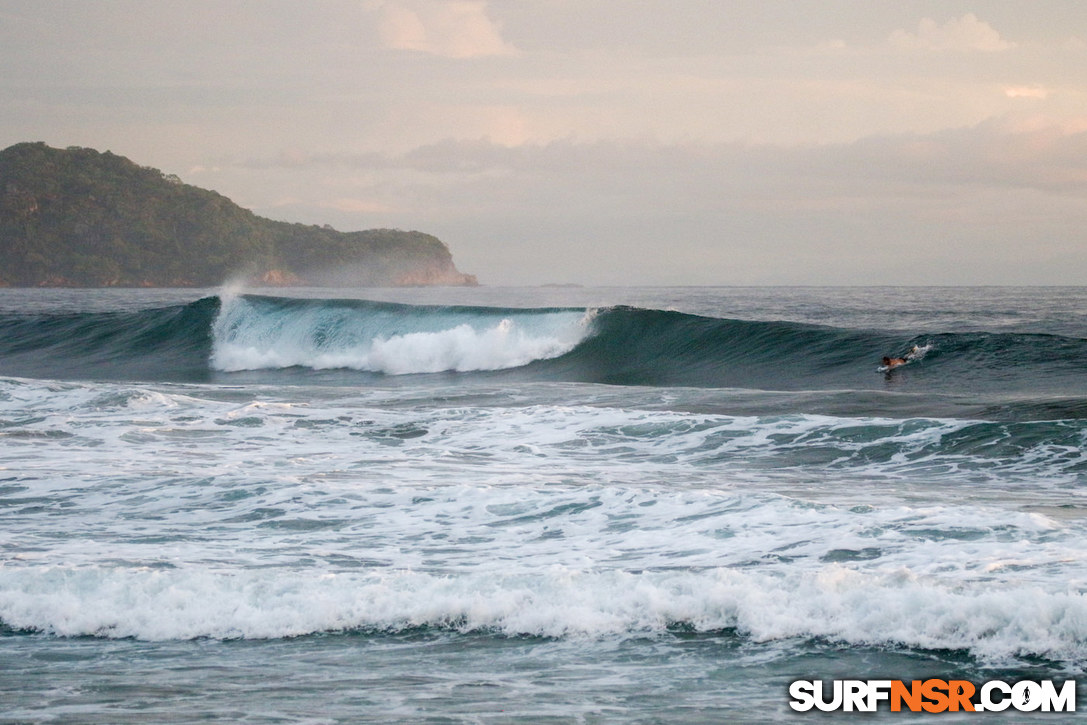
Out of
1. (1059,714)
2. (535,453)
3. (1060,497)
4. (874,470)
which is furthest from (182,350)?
(1059,714)

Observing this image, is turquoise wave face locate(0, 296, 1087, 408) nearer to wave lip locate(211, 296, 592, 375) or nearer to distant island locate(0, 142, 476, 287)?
wave lip locate(211, 296, 592, 375)

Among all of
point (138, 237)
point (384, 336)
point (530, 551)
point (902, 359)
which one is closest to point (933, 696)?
point (530, 551)

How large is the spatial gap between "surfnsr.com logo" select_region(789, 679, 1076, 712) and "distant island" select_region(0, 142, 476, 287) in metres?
121

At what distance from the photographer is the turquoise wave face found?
1788 centimetres

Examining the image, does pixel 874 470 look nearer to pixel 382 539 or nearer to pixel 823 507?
pixel 823 507

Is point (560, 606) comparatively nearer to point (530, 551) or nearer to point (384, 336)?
point (530, 551)

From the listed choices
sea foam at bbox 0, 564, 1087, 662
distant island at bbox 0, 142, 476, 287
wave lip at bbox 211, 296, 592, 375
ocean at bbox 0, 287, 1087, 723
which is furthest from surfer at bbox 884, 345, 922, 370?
distant island at bbox 0, 142, 476, 287

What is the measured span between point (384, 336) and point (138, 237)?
105332mm

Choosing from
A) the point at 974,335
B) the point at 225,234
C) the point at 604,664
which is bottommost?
the point at 604,664

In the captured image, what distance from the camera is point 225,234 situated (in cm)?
12475

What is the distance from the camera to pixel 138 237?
398ft

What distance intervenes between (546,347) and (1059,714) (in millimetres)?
20268

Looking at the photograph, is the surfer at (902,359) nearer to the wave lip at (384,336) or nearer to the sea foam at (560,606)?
the wave lip at (384,336)

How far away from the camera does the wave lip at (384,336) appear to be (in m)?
24.2
